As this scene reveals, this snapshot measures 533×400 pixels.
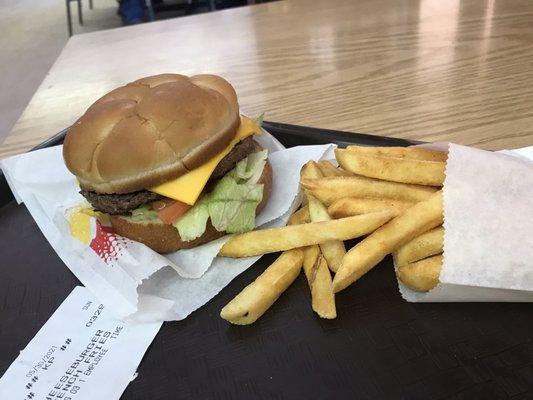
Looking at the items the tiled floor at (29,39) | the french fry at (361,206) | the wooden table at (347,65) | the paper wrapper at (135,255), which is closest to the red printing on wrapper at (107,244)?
the paper wrapper at (135,255)

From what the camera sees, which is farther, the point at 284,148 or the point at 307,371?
the point at 284,148

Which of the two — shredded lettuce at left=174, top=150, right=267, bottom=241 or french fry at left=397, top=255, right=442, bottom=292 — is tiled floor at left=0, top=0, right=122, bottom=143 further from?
french fry at left=397, top=255, right=442, bottom=292

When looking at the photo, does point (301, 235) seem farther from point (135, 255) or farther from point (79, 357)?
point (79, 357)

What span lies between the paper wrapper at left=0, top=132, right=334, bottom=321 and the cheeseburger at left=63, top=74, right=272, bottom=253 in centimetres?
7

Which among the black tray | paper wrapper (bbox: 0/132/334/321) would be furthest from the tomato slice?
the black tray

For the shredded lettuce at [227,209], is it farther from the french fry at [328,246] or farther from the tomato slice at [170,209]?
the french fry at [328,246]

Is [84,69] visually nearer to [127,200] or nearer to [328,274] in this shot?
[127,200]

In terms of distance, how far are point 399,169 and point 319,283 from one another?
15.1 inches

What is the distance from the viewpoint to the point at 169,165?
1.45 metres

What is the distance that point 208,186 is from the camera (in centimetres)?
157

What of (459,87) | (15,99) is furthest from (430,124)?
(15,99)

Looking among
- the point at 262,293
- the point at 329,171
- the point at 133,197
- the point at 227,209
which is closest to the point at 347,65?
the point at 329,171

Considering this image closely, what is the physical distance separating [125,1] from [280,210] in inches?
221

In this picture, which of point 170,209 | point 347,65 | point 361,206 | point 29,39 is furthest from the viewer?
point 29,39
